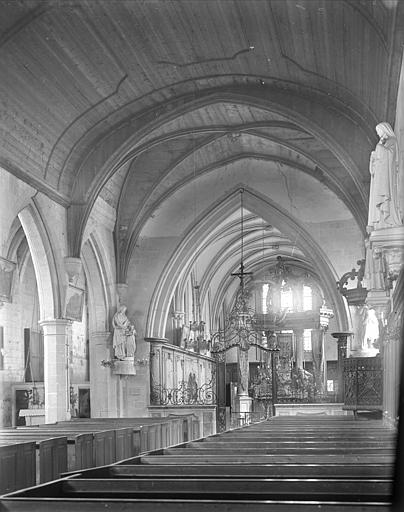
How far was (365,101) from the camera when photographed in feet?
47.5

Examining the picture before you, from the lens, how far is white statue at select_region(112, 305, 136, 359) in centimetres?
2145

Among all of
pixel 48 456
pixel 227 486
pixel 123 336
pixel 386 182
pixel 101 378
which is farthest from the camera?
pixel 101 378

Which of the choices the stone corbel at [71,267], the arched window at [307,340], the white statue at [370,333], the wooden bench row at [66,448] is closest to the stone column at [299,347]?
the arched window at [307,340]

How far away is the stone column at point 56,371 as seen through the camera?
683 inches

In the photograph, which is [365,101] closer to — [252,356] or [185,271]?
[185,271]

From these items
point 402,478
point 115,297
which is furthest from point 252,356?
point 402,478

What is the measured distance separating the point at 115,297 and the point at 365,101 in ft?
32.7

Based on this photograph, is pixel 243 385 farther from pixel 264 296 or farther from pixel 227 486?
pixel 227 486

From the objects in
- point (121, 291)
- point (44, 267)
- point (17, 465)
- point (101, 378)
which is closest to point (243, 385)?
point (121, 291)

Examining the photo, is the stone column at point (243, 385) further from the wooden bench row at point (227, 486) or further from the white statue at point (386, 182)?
the wooden bench row at point (227, 486)

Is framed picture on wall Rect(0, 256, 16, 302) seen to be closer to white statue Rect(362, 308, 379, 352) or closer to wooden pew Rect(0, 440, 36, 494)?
wooden pew Rect(0, 440, 36, 494)

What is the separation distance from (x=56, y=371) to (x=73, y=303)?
4.96 feet

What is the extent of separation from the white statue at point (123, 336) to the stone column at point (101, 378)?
0.82ft

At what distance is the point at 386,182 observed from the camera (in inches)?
362
